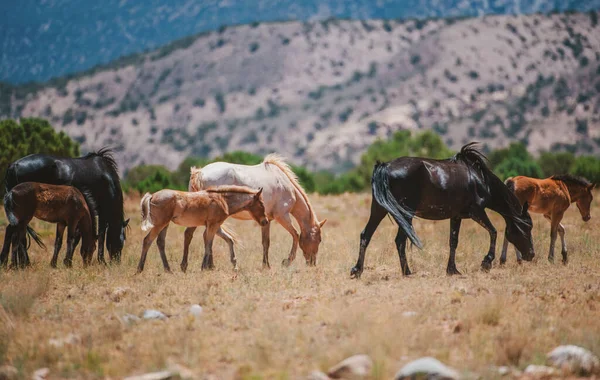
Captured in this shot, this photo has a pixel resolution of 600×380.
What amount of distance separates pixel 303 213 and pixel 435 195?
137 inches

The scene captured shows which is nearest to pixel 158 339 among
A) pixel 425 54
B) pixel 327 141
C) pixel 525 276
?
pixel 525 276

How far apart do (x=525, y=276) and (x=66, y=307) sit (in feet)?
24.1

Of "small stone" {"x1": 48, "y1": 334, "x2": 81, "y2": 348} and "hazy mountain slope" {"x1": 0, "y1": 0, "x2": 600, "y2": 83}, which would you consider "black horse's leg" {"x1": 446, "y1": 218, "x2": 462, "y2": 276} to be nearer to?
"small stone" {"x1": 48, "y1": 334, "x2": 81, "y2": 348}

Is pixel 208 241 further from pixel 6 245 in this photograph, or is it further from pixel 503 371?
pixel 503 371

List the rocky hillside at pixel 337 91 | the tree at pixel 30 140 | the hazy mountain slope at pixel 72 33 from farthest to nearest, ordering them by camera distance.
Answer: the hazy mountain slope at pixel 72 33 < the rocky hillside at pixel 337 91 < the tree at pixel 30 140

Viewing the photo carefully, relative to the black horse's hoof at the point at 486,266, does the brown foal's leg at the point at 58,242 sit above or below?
above

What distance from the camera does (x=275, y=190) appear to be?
15469 millimetres

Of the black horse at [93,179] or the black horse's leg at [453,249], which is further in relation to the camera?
the black horse at [93,179]

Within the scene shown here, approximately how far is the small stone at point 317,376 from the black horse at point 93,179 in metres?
7.68

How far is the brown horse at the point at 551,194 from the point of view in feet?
50.1

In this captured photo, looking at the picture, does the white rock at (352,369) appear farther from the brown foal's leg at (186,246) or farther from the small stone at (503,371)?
the brown foal's leg at (186,246)

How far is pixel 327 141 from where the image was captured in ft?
357

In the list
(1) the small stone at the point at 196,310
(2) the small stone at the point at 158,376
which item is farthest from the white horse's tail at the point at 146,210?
(2) the small stone at the point at 158,376

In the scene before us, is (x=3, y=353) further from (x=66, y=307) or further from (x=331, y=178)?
(x=331, y=178)
